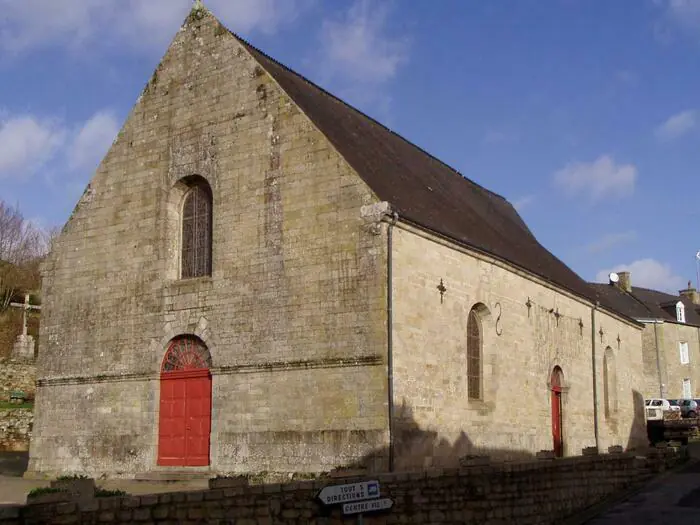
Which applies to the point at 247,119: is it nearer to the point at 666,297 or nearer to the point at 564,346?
the point at 564,346

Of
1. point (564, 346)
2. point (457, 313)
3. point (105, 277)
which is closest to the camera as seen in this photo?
point (457, 313)

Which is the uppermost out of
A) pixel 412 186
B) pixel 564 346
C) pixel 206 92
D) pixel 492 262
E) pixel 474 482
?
pixel 206 92

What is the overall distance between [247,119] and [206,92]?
5.24 feet

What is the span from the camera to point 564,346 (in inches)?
963

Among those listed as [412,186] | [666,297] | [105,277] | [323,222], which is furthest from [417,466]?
[666,297]

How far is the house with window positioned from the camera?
50000mm

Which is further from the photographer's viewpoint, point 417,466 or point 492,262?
point 492,262

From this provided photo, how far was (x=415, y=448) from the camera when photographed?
16203 millimetres

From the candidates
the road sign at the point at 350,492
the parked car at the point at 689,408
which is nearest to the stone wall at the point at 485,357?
the road sign at the point at 350,492

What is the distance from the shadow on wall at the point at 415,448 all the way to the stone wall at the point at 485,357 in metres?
0.02

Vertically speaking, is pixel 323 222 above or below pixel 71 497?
above

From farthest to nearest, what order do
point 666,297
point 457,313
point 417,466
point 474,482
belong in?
point 666,297, point 457,313, point 417,466, point 474,482

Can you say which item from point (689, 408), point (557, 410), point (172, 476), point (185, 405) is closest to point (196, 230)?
point (185, 405)

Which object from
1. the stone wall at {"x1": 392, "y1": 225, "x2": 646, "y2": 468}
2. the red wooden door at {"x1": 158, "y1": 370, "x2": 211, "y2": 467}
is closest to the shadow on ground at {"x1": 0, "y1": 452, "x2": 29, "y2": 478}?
the red wooden door at {"x1": 158, "y1": 370, "x2": 211, "y2": 467}
